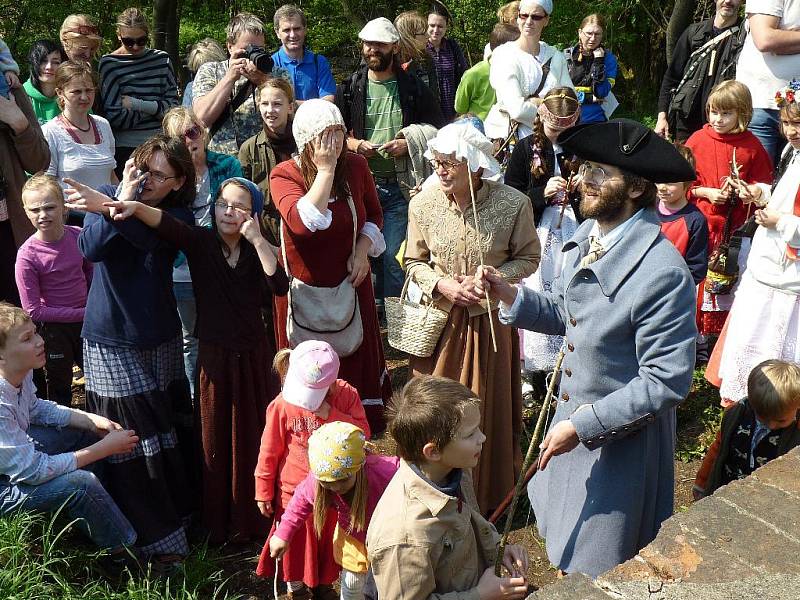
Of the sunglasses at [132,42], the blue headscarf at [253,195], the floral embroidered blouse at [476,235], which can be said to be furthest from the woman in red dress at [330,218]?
the sunglasses at [132,42]

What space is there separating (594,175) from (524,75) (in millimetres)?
4184

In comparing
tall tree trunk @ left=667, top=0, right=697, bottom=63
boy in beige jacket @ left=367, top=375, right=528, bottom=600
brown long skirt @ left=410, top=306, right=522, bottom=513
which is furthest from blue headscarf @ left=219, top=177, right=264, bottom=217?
tall tree trunk @ left=667, top=0, right=697, bottom=63

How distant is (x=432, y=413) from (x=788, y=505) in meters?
1.07

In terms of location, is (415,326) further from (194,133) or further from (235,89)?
(235,89)

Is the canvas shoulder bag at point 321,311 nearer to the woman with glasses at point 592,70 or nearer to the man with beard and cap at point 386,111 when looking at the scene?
the man with beard and cap at point 386,111

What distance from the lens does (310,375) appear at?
3852mm

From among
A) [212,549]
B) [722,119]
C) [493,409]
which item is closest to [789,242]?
[722,119]

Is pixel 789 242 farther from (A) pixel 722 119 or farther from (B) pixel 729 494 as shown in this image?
(B) pixel 729 494

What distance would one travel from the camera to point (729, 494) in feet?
8.86

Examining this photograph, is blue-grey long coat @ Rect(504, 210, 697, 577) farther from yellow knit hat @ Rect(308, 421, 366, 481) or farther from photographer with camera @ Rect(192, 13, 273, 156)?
photographer with camera @ Rect(192, 13, 273, 156)

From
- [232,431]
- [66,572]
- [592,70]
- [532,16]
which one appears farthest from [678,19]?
[66,572]

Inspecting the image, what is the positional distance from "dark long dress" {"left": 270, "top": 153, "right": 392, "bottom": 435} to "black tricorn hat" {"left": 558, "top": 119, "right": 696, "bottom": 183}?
6.41 ft

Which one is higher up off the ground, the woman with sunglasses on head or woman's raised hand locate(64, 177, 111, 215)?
woman's raised hand locate(64, 177, 111, 215)

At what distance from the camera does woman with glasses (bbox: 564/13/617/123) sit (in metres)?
8.23
